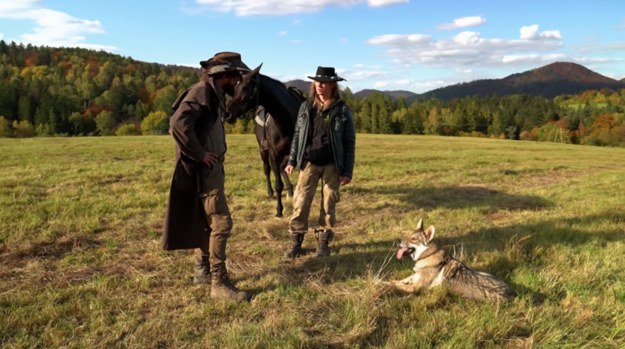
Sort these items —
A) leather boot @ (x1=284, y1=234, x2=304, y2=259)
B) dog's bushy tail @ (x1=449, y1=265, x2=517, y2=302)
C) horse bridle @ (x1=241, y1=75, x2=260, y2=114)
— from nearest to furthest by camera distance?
dog's bushy tail @ (x1=449, y1=265, x2=517, y2=302) → leather boot @ (x1=284, y1=234, x2=304, y2=259) → horse bridle @ (x1=241, y1=75, x2=260, y2=114)

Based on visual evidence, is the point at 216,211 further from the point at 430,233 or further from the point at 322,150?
the point at 430,233

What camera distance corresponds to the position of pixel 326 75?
16.8 ft

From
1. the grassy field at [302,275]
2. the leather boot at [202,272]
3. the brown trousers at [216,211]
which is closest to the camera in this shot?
the grassy field at [302,275]

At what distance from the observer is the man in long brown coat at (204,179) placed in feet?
13.1

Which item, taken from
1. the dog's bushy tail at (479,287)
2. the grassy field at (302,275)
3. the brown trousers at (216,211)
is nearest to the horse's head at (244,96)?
the grassy field at (302,275)

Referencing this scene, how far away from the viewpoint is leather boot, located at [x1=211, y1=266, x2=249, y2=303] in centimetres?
398

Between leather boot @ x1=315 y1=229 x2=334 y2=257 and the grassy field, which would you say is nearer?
the grassy field

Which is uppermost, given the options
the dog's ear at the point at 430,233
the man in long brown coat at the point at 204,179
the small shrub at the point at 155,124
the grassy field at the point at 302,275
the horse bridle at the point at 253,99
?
the small shrub at the point at 155,124

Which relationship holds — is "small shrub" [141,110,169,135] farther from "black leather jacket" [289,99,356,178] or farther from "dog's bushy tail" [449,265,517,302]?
"dog's bushy tail" [449,265,517,302]

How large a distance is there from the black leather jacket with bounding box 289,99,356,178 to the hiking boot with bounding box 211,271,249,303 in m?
1.84

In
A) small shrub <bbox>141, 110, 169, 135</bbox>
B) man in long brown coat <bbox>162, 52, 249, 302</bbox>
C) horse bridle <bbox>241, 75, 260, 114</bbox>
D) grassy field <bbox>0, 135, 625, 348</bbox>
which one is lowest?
grassy field <bbox>0, 135, 625, 348</bbox>

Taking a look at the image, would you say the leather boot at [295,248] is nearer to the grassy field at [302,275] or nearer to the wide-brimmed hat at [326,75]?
the grassy field at [302,275]

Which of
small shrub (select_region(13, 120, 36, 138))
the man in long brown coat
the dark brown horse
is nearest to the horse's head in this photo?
the dark brown horse

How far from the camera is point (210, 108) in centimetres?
407
